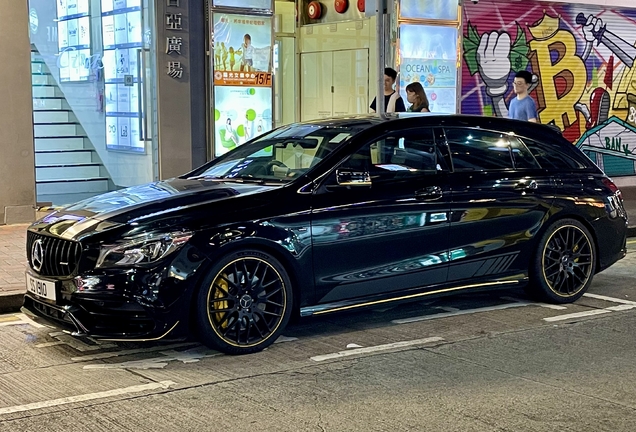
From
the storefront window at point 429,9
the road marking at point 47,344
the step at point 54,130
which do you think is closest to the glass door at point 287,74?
the storefront window at point 429,9

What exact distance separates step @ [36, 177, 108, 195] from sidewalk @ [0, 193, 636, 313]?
854 millimetres

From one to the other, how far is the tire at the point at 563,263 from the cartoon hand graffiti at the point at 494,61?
320 inches

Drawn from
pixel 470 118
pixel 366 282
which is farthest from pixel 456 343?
pixel 470 118

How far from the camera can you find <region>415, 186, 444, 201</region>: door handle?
7159 millimetres

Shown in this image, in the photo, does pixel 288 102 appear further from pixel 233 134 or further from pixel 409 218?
pixel 409 218

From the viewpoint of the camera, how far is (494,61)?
1592 centimetres

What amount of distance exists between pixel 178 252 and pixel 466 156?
8.89 ft

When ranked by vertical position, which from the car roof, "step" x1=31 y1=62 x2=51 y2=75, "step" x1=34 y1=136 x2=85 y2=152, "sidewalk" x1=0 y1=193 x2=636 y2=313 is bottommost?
"sidewalk" x1=0 y1=193 x2=636 y2=313

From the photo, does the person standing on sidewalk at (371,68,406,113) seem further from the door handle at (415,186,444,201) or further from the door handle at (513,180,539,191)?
the door handle at (415,186,444,201)

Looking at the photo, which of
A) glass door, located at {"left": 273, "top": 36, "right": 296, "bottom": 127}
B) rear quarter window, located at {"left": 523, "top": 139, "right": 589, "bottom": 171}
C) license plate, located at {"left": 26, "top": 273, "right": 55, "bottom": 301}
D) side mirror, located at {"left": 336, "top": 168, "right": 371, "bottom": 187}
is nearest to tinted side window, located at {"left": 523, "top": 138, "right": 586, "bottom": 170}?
rear quarter window, located at {"left": 523, "top": 139, "right": 589, "bottom": 171}

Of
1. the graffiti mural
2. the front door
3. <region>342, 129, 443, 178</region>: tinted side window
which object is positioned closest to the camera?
the front door

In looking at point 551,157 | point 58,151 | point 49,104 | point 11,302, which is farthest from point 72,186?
point 551,157

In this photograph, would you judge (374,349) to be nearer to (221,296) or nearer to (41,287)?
(221,296)

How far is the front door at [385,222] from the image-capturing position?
674cm
